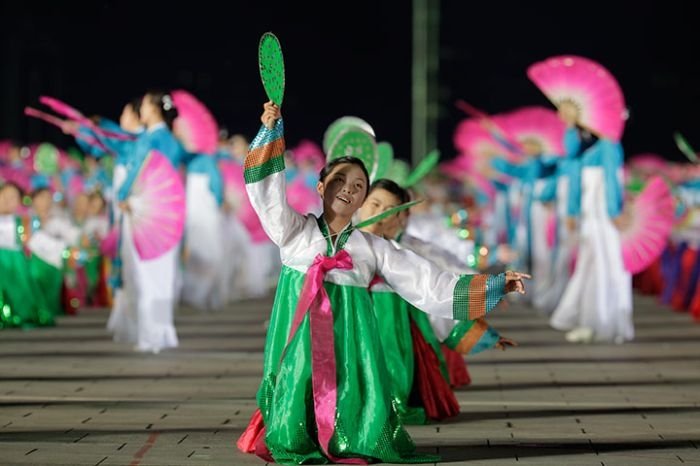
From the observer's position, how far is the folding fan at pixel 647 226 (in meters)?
11.7

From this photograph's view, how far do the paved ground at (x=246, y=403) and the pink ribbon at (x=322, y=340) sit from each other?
37 cm

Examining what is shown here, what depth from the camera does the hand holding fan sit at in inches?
223

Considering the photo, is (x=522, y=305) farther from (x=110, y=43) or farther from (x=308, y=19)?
(x=308, y=19)

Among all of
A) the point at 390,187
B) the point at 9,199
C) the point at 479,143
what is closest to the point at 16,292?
the point at 9,199

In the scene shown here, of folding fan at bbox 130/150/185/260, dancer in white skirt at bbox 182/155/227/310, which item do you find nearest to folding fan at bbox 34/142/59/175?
dancer in white skirt at bbox 182/155/227/310

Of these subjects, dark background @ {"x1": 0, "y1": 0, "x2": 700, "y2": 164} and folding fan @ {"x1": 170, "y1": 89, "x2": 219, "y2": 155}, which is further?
dark background @ {"x1": 0, "y1": 0, "x2": 700, "y2": 164}

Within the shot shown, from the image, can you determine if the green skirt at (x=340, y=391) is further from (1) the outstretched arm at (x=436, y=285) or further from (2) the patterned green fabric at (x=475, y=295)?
(2) the patterned green fabric at (x=475, y=295)

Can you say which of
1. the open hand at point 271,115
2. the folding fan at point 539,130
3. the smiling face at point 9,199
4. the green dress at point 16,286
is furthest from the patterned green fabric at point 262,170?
the folding fan at point 539,130

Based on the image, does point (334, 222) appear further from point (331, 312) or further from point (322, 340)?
point (322, 340)

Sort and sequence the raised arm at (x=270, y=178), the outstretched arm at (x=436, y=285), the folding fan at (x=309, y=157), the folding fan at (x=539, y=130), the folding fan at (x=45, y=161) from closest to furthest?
1. the raised arm at (x=270, y=178)
2. the outstretched arm at (x=436, y=285)
3. the folding fan at (x=539, y=130)
4. the folding fan at (x=45, y=161)
5. the folding fan at (x=309, y=157)

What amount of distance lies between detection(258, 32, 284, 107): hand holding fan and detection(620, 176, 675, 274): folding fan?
6.51 metres

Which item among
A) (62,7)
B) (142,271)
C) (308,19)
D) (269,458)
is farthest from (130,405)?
(308,19)

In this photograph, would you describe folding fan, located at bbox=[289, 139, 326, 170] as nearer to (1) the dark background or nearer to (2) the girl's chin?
(1) the dark background

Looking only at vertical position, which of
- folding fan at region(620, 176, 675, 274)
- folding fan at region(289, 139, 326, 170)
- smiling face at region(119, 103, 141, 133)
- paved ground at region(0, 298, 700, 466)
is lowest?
paved ground at region(0, 298, 700, 466)
